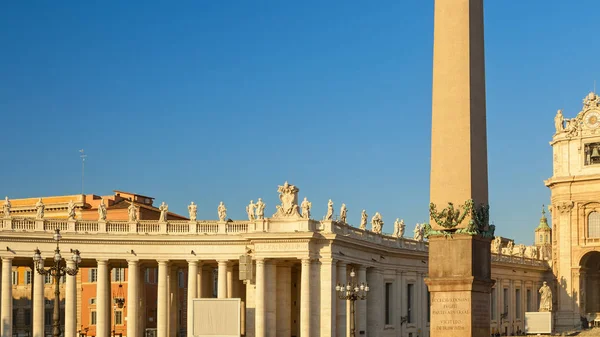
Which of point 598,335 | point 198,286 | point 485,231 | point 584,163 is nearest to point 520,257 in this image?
point 584,163

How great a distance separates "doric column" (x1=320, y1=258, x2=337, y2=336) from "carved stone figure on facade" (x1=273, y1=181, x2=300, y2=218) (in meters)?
4.02

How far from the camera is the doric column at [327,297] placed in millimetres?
74625

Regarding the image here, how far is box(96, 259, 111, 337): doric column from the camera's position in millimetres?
74188

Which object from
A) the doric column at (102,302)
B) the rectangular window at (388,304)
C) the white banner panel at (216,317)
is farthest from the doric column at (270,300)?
the rectangular window at (388,304)

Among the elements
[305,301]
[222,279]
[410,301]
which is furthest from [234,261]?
[410,301]

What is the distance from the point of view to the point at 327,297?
74625mm

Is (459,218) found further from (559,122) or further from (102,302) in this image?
(559,122)

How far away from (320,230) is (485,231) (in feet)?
139

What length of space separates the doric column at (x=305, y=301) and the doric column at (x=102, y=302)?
43.7 ft

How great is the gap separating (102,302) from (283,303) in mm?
12890

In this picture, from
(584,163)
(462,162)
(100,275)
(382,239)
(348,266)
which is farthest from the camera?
(584,163)

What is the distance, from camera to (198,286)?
78.8m

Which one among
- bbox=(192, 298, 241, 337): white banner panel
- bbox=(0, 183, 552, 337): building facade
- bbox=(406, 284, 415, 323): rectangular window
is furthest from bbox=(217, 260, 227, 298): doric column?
bbox=(406, 284, 415, 323): rectangular window

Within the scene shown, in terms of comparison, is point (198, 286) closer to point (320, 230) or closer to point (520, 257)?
point (320, 230)
